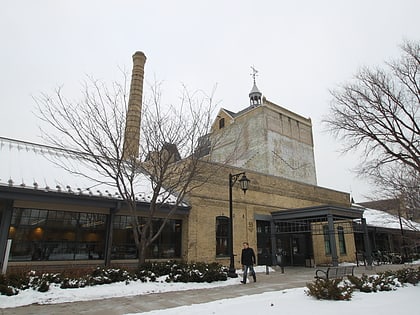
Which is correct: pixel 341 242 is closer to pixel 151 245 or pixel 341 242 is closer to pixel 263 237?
pixel 263 237

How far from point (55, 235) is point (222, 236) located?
881cm

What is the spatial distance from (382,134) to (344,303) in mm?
10954

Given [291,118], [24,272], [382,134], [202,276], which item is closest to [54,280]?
[24,272]

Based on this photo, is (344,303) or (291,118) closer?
(344,303)

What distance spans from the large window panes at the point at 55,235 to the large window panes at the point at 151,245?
0.72 metres

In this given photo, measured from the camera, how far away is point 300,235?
74.5ft

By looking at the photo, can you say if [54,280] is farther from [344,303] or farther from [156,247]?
[344,303]

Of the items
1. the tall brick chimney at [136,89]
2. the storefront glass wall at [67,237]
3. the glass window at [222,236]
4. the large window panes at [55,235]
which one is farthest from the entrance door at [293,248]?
the tall brick chimney at [136,89]

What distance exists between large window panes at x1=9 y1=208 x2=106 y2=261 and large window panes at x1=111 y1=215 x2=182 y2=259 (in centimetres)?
72

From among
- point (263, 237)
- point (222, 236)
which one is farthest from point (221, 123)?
point (222, 236)

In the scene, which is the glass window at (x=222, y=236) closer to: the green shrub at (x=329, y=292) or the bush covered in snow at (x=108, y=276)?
the bush covered in snow at (x=108, y=276)

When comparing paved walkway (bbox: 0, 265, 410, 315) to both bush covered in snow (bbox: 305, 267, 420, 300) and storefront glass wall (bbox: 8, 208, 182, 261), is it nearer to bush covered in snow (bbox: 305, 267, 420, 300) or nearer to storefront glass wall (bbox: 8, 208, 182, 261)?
bush covered in snow (bbox: 305, 267, 420, 300)

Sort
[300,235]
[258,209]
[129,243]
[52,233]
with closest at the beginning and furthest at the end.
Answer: [52,233]
[129,243]
[258,209]
[300,235]

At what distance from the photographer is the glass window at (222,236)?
1786cm
